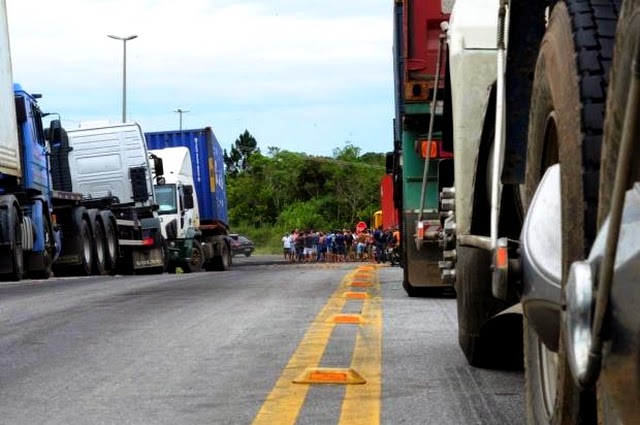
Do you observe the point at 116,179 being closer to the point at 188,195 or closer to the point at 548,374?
the point at 188,195

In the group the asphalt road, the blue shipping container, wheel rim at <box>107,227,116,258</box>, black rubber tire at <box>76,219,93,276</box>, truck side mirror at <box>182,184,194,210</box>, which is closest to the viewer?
the asphalt road

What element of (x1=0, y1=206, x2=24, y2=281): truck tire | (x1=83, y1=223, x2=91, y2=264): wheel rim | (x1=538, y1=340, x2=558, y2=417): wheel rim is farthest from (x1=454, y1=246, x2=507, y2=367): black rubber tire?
(x1=83, y1=223, x2=91, y2=264): wheel rim

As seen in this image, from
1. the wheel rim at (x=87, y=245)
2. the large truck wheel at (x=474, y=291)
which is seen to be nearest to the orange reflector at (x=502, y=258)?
the large truck wheel at (x=474, y=291)

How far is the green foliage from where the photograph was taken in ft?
282

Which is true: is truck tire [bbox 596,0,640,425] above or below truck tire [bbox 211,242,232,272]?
above

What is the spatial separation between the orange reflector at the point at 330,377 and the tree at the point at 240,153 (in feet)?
Answer: 394

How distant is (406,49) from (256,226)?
81484 millimetres

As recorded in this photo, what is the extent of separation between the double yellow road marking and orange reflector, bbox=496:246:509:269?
72.3 inches

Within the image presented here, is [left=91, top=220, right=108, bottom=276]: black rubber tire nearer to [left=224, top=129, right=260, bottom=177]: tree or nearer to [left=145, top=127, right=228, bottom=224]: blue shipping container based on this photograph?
[left=145, top=127, right=228, bottom=224]: blue shipping container

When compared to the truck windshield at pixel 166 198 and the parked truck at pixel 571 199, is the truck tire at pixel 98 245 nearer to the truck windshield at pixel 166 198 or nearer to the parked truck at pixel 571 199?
the truck windshield at pixel 166 198

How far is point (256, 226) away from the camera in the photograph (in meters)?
91.2

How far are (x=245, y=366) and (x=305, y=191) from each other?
8692cm

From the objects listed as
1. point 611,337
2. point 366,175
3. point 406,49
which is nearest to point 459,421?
point 611,337

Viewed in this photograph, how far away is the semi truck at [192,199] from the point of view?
31.4 meters
